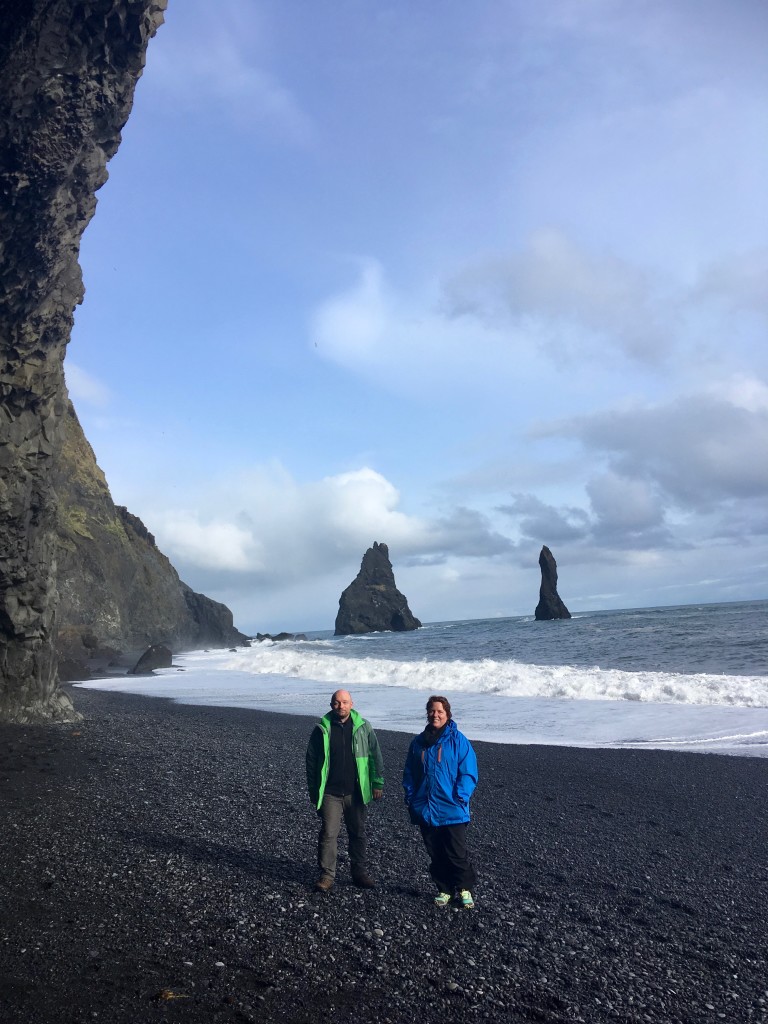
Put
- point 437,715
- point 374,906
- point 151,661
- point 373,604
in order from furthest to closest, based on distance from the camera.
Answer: point 373,604 < point 151,661 < point 437,715 < point 374,906

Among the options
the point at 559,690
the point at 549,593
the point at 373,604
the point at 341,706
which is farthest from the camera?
the point at 373,604

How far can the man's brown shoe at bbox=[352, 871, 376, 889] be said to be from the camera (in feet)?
21.1

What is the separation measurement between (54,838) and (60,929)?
97.1 inches

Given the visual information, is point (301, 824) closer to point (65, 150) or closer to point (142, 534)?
point (65, 150)

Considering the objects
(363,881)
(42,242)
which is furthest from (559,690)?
(42,242)

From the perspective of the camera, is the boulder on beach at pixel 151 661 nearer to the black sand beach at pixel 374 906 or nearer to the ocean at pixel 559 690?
the ocean at pixel 559 690

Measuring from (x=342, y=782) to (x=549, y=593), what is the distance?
320 ft

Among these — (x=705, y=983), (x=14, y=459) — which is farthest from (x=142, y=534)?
(x=705, y=983)

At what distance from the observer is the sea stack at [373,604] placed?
116562 millimetres

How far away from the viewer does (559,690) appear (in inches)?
920

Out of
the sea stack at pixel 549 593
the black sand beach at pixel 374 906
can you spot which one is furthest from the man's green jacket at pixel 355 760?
the sea stack at pixel 549 593

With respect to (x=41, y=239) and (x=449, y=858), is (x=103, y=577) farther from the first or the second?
(x=449, y=858)

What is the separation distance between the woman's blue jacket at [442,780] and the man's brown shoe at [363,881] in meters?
0.75

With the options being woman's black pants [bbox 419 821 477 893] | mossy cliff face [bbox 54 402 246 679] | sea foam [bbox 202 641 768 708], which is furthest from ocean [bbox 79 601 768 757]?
mossy cliff face [bbox 54 402 246 679]
